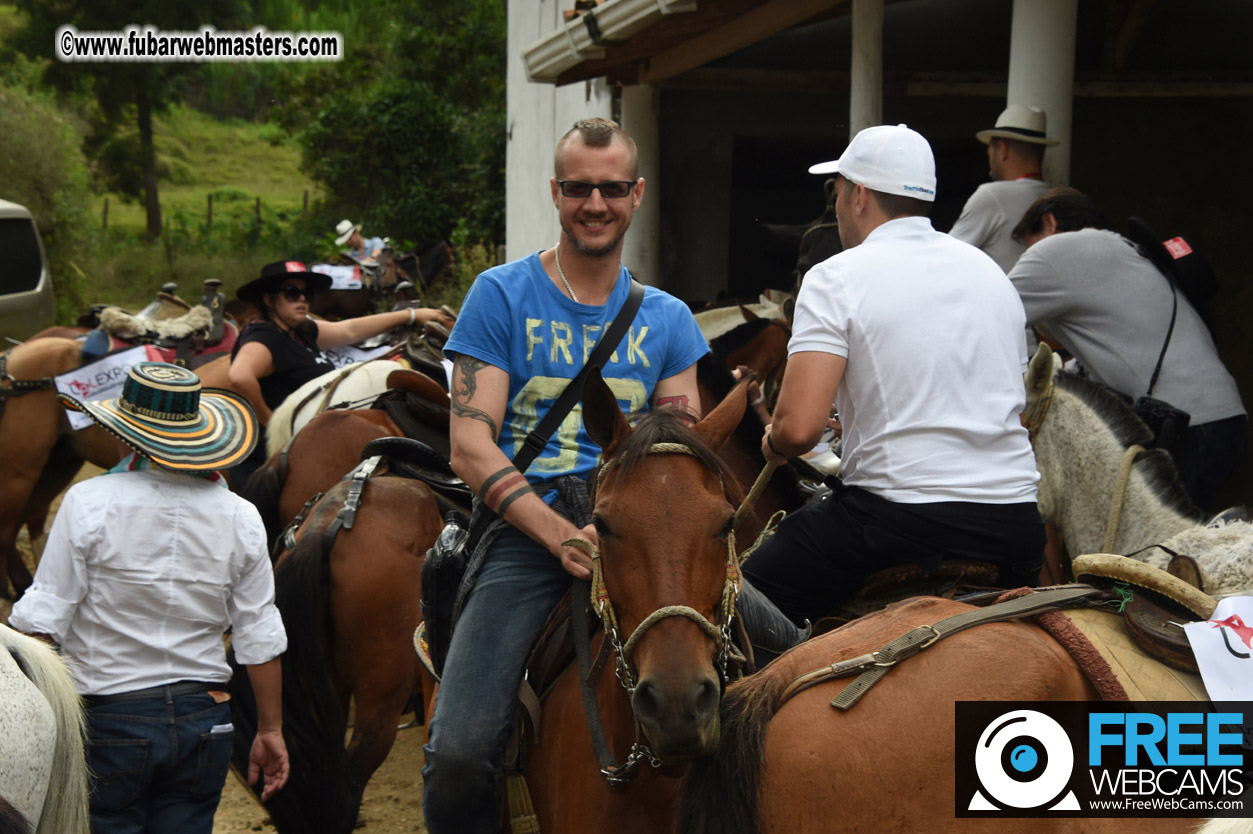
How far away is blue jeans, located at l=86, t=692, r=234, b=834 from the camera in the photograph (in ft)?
10.9

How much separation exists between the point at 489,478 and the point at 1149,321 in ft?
9.97

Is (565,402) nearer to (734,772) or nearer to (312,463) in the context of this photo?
(734,772)

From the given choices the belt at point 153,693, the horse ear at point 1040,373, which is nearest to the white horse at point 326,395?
the belt at point 153,693

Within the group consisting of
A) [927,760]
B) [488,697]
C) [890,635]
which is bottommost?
[488,697]

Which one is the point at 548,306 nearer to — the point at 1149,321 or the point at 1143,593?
the point at 1143,593

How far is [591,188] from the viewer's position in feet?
10.1

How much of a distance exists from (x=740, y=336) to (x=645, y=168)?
5.19m

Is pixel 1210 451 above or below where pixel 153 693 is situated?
above

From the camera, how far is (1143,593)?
2.38 metres

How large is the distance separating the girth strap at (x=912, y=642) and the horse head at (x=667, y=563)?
214mm

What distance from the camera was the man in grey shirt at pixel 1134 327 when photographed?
4508 millimetres

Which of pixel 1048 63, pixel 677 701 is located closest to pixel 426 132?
pixel 1048 63

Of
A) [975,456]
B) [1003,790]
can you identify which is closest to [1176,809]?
[1003,790]

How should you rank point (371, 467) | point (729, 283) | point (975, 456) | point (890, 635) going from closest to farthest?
1. point (890, 635)
2. point (975, 456)
3. point (371, 467)
4. point (729, 283)
